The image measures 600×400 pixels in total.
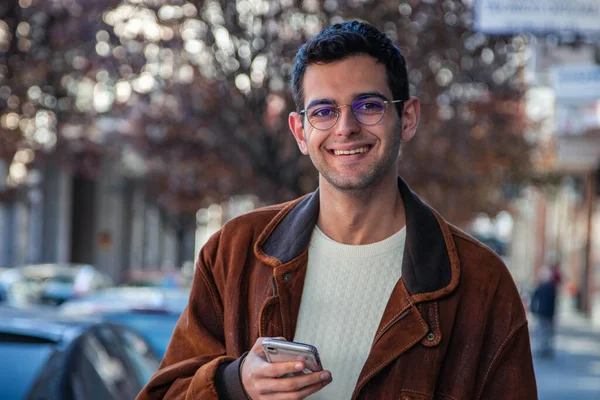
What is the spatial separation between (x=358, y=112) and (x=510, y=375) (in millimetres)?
823

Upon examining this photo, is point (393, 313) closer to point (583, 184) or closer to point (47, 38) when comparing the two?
point (47, 38)

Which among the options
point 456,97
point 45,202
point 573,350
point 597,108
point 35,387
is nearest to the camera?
point 35,387

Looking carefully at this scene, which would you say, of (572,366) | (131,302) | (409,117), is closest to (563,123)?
(572,366)

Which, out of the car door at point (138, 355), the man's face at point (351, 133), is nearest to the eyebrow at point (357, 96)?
the man's face at point (351, 133)

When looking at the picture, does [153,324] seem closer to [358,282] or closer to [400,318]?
[358,282]

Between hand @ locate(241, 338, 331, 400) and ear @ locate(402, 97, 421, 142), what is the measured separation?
87cm

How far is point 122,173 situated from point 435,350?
38497 millimetres

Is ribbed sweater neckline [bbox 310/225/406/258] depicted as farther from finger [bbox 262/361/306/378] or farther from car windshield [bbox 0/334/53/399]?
car windshield [bbox 0/334/53/399]

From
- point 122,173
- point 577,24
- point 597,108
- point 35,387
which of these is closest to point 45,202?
point 122,173

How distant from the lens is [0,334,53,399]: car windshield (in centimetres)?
446

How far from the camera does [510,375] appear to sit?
3.00m

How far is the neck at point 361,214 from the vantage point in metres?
3.16

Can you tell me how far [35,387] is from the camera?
450cm

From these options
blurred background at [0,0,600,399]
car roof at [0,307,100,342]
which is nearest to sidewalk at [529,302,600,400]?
blurred background at [0,0,600,399]
